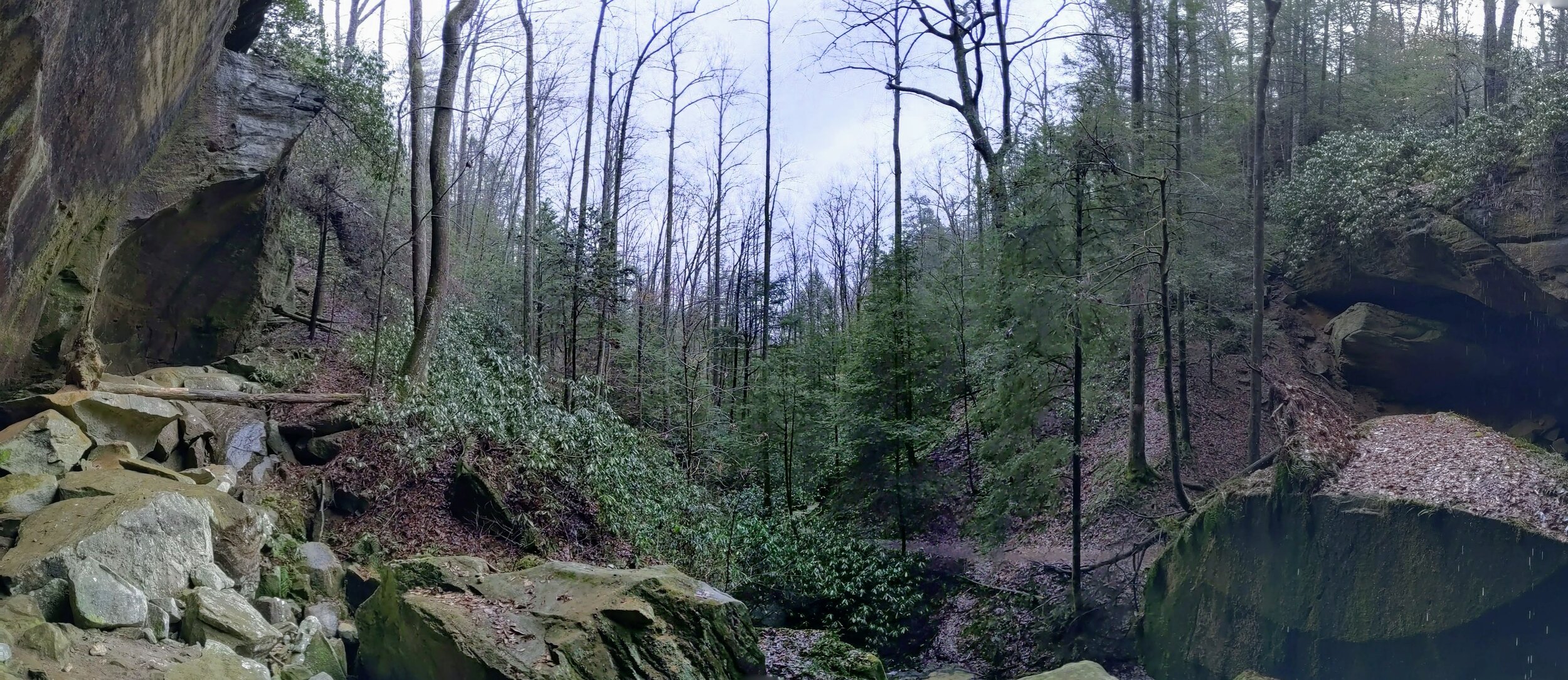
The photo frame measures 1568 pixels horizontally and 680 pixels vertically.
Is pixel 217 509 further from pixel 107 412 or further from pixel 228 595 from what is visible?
pixel 107 412

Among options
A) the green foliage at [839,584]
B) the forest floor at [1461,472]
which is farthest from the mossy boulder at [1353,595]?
the green foliage at [839,584]

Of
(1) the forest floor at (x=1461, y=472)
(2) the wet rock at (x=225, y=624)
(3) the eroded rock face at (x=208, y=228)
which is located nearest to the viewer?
(2) the wet rock at (x=225, y=624)

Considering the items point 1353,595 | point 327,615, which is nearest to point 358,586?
point 327,615

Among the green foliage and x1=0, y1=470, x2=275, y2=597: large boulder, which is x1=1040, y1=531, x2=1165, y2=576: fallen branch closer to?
the green foliage

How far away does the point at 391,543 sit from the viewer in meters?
10.5

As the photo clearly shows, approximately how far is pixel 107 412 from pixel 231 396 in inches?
72.0

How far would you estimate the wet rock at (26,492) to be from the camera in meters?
6.84

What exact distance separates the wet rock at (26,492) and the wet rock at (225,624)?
4.86 ft

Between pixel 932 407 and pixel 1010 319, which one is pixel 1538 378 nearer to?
pixel 932 407

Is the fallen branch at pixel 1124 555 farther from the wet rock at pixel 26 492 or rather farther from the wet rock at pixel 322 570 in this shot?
the wet rock at pixel 26 492

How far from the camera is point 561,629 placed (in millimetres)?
7324

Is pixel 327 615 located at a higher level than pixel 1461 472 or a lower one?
lower

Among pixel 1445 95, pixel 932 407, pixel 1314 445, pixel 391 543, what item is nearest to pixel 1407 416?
pixel 1314 445

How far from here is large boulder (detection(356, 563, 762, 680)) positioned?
6.89m
